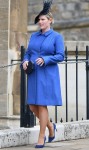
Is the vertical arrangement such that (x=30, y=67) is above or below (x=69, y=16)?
below

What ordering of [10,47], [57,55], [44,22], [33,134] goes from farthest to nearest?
[10,47]
[33,134]
[44,22]
[57,55]

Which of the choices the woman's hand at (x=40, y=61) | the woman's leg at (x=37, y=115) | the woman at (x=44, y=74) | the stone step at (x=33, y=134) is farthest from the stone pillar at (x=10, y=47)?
the woman's hand at (x=40, y=61)

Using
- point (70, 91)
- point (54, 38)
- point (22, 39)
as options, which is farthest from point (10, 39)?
point (70, 91)

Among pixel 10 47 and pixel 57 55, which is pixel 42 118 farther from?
pixel 10 47

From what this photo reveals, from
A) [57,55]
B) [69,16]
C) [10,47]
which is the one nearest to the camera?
[57,55]

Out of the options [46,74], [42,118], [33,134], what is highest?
[46,74]

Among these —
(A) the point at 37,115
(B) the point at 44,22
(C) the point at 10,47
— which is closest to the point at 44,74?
(A) the point at 37,115

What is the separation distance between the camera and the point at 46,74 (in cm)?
754

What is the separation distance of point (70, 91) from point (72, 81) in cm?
27

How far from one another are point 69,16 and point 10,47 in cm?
1030

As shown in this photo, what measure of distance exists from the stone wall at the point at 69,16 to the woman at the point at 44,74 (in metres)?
12.4

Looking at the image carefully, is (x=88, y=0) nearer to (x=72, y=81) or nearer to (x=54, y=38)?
(x=72, y=81)

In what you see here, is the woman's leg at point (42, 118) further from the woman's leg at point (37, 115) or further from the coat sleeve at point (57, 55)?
the coat sleeve at point (57, 55)

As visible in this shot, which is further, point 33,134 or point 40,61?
point 33,134
